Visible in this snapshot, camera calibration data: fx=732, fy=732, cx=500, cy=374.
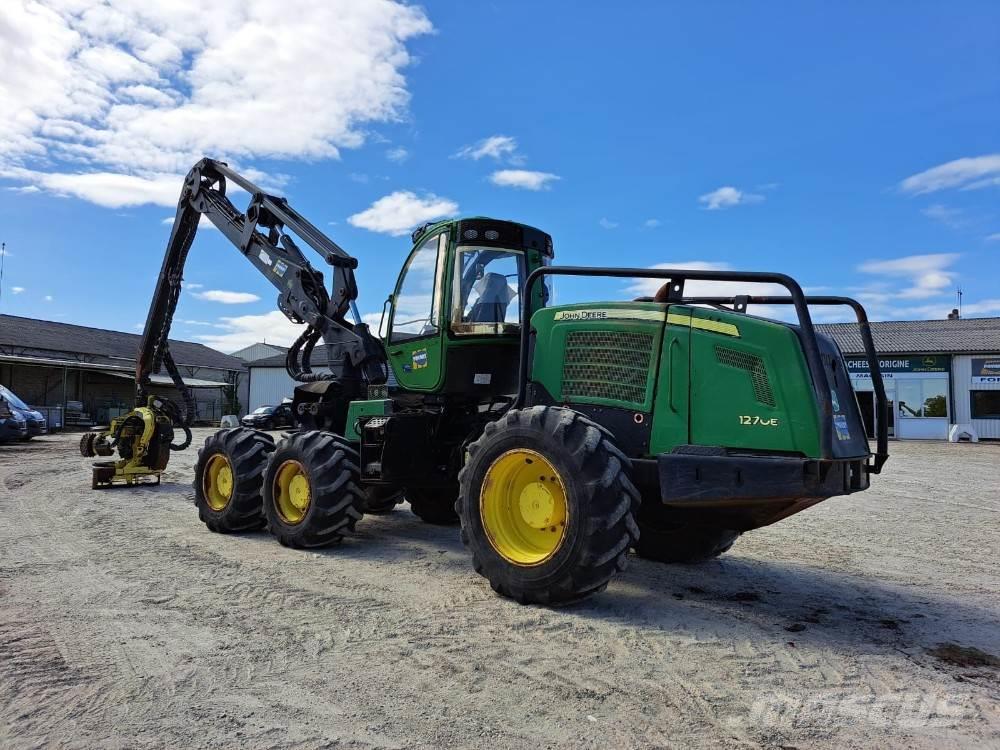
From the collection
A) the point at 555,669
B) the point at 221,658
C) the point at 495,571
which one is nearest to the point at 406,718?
the point at 555,669

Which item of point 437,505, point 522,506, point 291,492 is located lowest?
point 437,505

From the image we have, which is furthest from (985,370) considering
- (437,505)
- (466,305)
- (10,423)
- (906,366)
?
(10,423)

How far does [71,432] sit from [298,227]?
83.6ft

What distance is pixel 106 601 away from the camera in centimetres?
496

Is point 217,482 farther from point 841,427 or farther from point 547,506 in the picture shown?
point 841,427

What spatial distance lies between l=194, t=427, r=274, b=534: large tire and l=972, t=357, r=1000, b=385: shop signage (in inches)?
1292

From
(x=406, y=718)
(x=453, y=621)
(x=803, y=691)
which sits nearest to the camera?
(x=406, y=718)

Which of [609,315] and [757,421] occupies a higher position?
[609,315]

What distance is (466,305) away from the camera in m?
6.70

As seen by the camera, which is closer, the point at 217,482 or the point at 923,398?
the point at 217,482

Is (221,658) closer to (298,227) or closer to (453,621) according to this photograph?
(453,621)

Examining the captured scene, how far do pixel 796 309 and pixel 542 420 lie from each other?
1.76 meters

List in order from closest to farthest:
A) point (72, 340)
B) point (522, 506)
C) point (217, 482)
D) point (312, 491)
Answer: point (522, 506) < point (312, 491) < point (217, 482) < point (72, 340)

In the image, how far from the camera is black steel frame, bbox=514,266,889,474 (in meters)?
4.41
